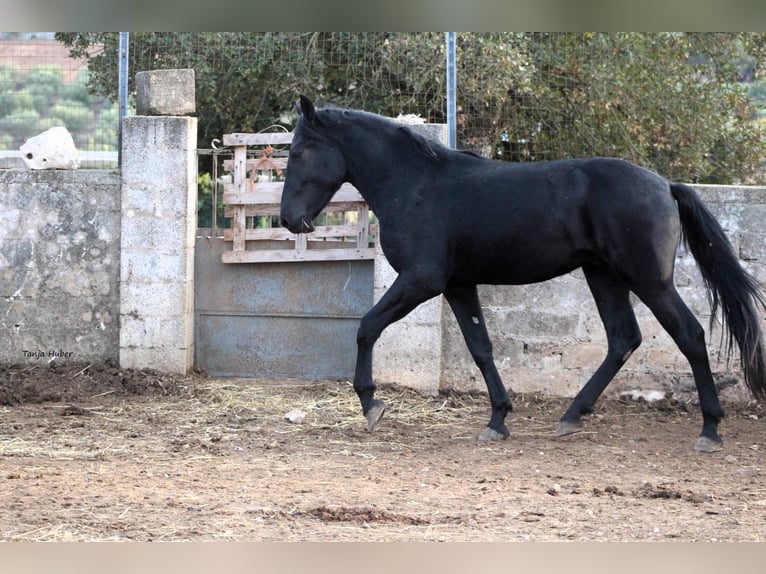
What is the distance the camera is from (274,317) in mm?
7633

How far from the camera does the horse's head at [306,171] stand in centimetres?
572

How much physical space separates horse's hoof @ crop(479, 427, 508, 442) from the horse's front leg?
662mm

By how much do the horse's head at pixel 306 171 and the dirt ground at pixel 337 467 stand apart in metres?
1.39

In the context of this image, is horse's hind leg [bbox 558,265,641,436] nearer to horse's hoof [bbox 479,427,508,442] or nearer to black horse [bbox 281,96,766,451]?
black horse [bbox 281,96,766,451]

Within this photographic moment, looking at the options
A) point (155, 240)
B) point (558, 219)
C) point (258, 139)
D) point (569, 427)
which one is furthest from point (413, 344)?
point (155, 240)

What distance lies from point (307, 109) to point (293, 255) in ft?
6.55

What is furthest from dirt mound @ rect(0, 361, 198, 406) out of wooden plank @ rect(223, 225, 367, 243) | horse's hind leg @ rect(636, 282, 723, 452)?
horse's hind leg @ rect(636, 282, 723, 452)

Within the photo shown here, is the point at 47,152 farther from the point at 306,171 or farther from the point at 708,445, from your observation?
the point at 708,445

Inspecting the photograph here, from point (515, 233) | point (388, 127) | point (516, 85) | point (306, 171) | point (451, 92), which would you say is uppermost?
point (516, 85)

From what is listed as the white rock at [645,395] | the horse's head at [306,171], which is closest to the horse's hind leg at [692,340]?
the white rock at [645,395]

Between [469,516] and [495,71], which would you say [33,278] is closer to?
[495,71]

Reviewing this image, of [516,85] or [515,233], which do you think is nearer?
[515,233]

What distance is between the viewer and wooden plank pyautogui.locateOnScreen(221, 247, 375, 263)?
7.43 m

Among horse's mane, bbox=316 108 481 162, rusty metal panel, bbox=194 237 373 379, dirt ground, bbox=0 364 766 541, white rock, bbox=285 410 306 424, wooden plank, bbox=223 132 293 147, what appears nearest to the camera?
dirt ground, bbox=0 364 766 541
